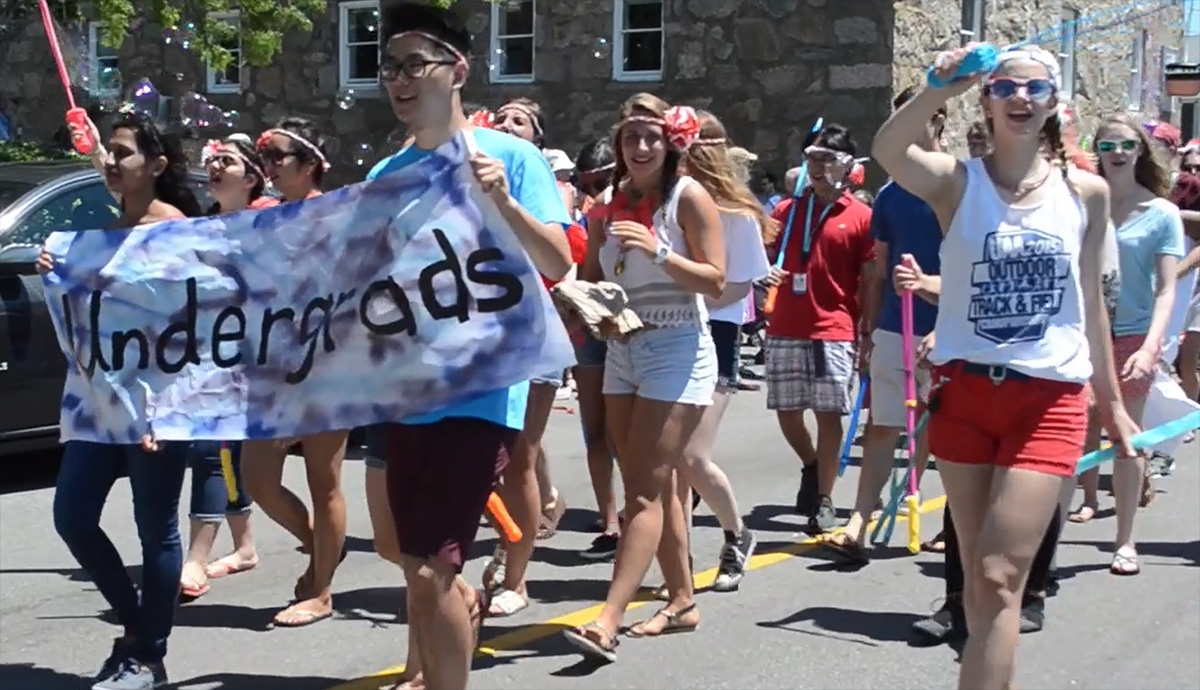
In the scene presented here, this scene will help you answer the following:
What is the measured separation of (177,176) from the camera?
17.4 ft

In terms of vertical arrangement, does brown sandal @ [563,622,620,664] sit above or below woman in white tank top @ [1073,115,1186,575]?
below

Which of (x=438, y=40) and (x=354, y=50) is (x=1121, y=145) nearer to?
(x=438, y=40)

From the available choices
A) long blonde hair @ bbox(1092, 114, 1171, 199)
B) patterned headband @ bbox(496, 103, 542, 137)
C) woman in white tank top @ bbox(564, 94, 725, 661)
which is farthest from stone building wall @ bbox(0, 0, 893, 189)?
woman in white tank top @ bbox(564, 94, 725, 661)

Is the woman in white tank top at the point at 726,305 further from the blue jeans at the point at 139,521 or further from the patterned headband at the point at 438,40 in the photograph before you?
the blue jeans at the point at 139,521

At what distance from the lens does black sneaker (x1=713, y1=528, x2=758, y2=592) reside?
6707 mm

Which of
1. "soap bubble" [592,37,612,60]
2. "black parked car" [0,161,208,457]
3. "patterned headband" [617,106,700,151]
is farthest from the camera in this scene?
"soap bubble" [592,37,612,60]

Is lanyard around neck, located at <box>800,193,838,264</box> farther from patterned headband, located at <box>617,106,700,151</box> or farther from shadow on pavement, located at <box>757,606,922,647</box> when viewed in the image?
patterned headband, located at <box>617,106,700,151</box>

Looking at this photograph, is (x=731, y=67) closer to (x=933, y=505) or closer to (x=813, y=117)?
(x=813, y=117)

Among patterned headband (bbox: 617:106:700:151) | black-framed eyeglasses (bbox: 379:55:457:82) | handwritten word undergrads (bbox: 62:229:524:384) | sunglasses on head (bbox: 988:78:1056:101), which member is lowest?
handwritten word undergrads (bbox: 62:229:524:384)

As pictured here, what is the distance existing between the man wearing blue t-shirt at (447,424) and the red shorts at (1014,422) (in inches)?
45.0

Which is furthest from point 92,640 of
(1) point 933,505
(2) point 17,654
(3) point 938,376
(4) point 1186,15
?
(4) point 1186,15

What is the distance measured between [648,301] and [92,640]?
7.50ft

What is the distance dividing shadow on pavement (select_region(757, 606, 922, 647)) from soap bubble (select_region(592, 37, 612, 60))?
1193cm

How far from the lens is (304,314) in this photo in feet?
15.5
